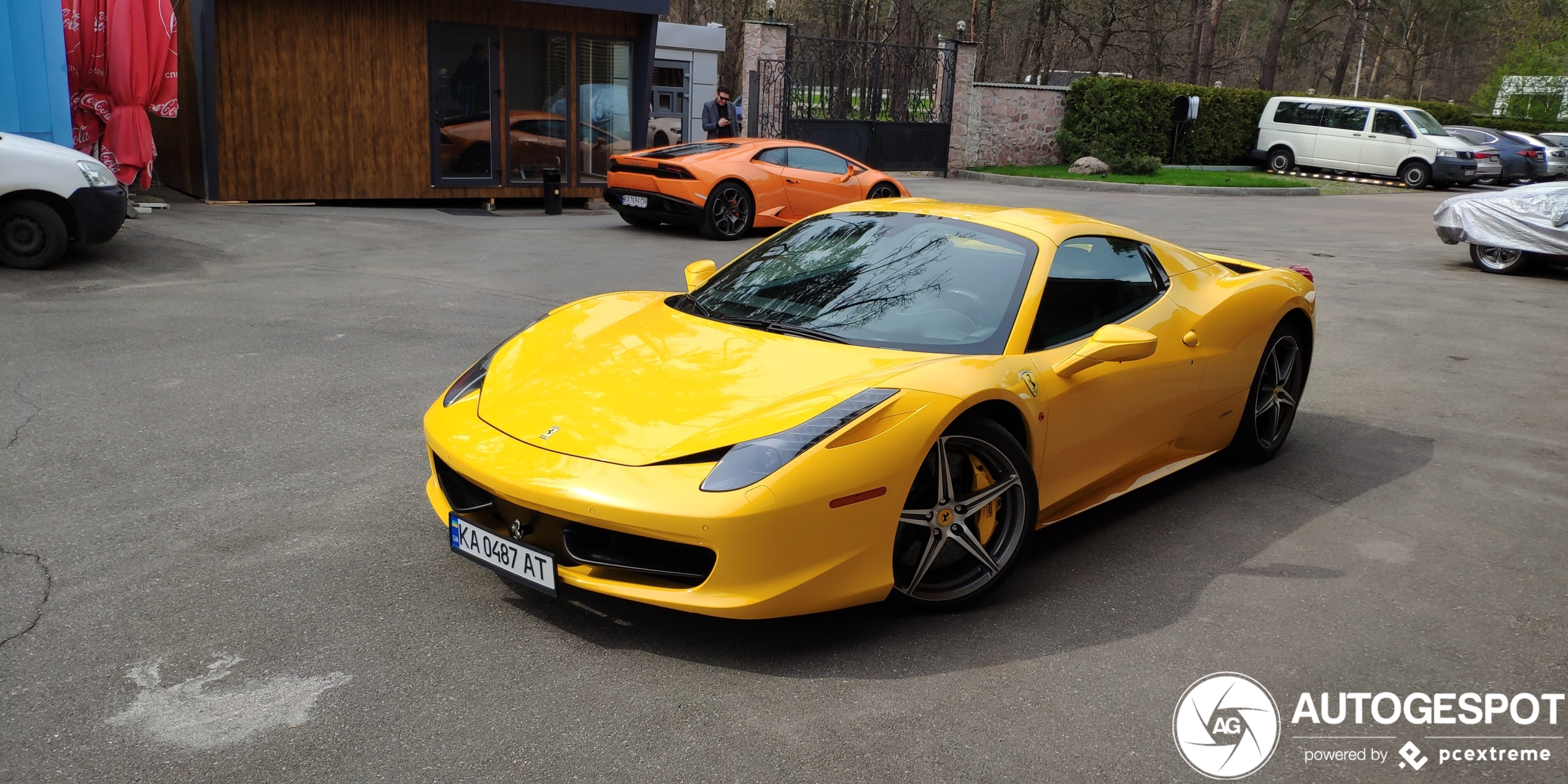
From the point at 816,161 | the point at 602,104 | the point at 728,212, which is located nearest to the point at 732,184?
the point at 728,212

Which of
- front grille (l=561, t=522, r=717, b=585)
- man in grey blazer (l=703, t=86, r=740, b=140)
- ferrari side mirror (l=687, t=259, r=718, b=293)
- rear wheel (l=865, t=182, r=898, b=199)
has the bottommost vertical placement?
front grille (l=561, t=522, r=717, b=585)

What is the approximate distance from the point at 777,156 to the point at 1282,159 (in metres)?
20.4

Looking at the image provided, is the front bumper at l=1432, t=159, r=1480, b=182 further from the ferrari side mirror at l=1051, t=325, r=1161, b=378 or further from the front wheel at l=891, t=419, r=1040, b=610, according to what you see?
the front wheel at l=891, t=419, r=1040, b=610

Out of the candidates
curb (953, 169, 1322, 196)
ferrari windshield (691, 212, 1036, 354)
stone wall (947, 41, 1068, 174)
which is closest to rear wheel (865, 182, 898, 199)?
curb (953, 169, 1322, 196)

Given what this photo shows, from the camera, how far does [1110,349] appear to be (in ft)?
13.3

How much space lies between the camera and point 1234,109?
100 feet

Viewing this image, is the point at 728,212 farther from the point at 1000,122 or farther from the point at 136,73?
the point at 1000,122

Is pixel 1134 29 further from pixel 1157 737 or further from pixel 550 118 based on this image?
pixel 1157 737

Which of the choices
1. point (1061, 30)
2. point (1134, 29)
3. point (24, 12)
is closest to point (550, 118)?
point (24, 12)

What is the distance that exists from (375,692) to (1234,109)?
103 ft

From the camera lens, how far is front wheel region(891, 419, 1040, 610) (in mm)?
3678

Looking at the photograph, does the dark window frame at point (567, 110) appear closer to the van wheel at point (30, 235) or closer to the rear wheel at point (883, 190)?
the rear wheel at point (883, 190)

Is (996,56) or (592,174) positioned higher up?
(996,56)

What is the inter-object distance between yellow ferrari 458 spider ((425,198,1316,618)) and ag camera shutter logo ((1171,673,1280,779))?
2.49ft
